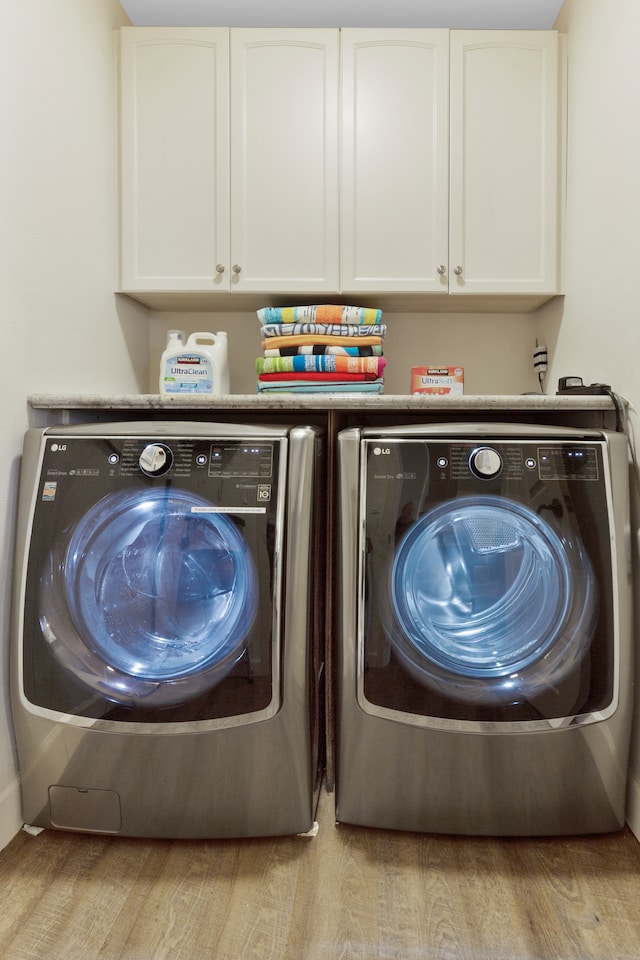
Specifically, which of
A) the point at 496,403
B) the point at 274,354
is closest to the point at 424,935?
the point at 496,403

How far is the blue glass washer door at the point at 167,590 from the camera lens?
1.26 m

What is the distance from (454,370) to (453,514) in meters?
0.99

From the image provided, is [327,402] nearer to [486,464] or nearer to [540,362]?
[486,464]

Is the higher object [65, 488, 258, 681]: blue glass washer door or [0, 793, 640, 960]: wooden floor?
[65, 488, 258, 681]: blue glass washer door

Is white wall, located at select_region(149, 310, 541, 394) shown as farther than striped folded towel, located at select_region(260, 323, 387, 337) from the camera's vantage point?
Yes

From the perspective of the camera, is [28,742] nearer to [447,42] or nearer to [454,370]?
[454,370]

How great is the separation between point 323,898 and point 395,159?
218cm

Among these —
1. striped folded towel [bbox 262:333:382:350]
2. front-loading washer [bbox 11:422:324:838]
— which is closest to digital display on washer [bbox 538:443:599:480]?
front-loading washer [bbox 11:422:324:838]

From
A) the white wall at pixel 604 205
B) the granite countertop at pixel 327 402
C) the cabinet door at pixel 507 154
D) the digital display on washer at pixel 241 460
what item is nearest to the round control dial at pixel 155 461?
the digital display on washer at pixel 241 460

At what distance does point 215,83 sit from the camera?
1933 mm

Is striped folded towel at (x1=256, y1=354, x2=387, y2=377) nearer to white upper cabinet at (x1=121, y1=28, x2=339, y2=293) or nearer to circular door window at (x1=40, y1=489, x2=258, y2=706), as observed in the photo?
white upper cabinet at (x1=121, y1=28, x2=339, y2=293)

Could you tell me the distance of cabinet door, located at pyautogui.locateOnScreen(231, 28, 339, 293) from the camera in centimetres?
193

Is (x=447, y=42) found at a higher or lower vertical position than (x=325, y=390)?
higher

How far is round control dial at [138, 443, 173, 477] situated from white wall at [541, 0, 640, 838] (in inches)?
46.1
